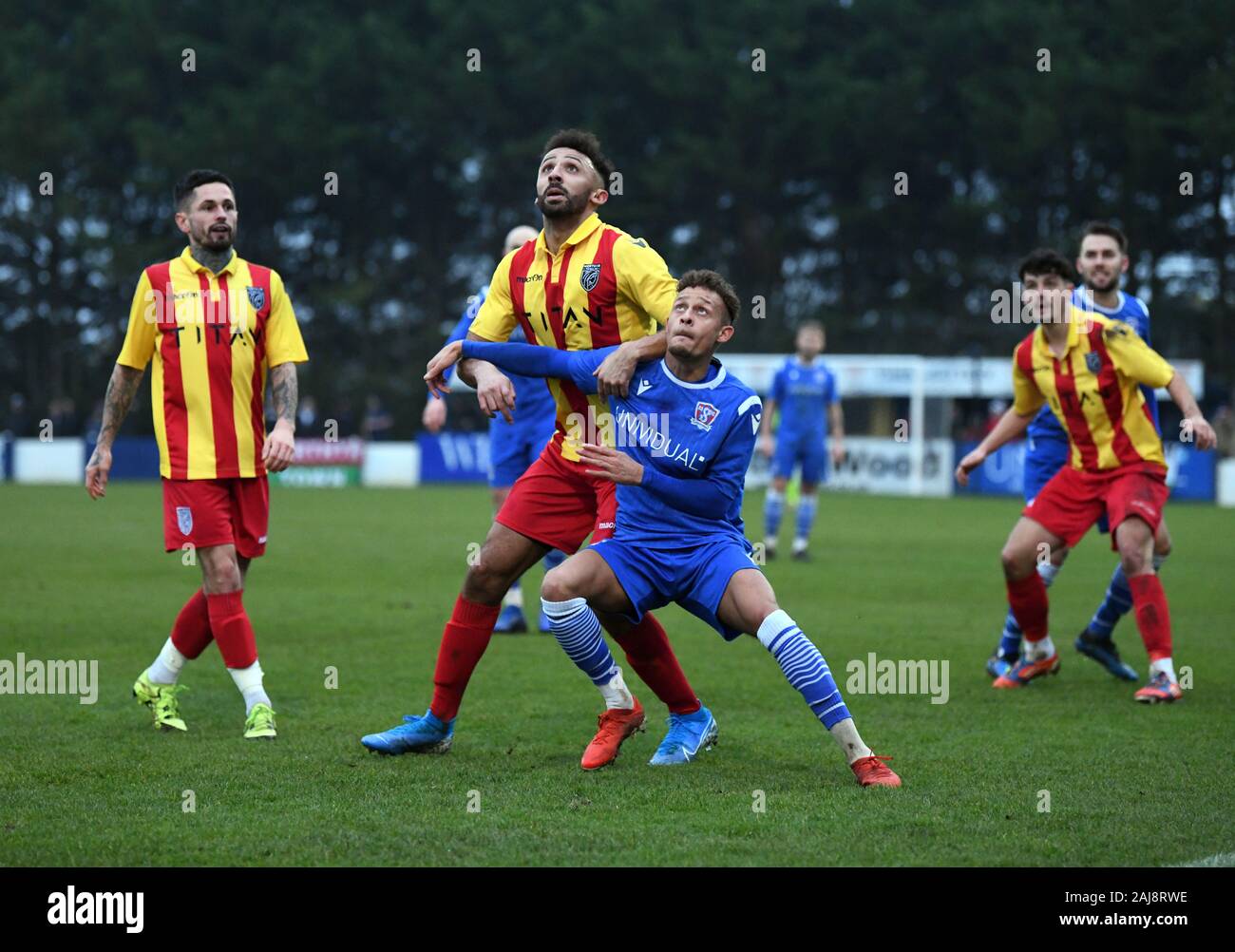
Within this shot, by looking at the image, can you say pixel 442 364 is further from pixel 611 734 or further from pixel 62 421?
pixel 62 421

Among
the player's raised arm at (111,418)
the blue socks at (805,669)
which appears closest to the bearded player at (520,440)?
the player's raised arm at (111,418)

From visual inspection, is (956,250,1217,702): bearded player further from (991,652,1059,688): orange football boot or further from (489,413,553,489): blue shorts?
(489,413,553,489): blue shorts

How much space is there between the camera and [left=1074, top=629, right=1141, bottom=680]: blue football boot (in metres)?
8.88

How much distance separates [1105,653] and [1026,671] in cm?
57

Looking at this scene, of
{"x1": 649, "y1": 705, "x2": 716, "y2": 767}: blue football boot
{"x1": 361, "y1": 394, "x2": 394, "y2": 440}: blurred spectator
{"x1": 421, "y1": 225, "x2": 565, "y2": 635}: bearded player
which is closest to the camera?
{"x1": 649, "y1": 705, "x2": 716, "y2": 767}: blue football boot

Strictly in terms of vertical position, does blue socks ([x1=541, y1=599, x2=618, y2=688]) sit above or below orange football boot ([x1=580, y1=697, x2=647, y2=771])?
above

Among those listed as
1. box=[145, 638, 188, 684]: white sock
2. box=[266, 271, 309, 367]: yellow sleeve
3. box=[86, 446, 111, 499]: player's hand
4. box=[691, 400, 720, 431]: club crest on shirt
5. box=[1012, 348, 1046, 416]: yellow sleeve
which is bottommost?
box=[145, 638, 188, 684]: white sock

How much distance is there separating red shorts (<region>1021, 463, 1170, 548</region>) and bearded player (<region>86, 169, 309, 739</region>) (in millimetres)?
3873

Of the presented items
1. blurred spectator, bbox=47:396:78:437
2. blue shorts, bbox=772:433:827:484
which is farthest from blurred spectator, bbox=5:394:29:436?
blue shorts, bbox=772:433:827:484

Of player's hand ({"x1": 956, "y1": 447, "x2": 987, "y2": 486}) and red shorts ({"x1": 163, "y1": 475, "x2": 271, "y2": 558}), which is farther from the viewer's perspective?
player's hand ({"x1": 956, "y1": 447, "x2": 987, "y2": 486})

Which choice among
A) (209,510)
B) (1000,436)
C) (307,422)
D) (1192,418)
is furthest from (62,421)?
(1192,418)

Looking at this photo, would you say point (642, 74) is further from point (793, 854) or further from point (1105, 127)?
point (793, 854)

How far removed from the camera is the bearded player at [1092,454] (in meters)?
8.30

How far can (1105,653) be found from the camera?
898 cm
